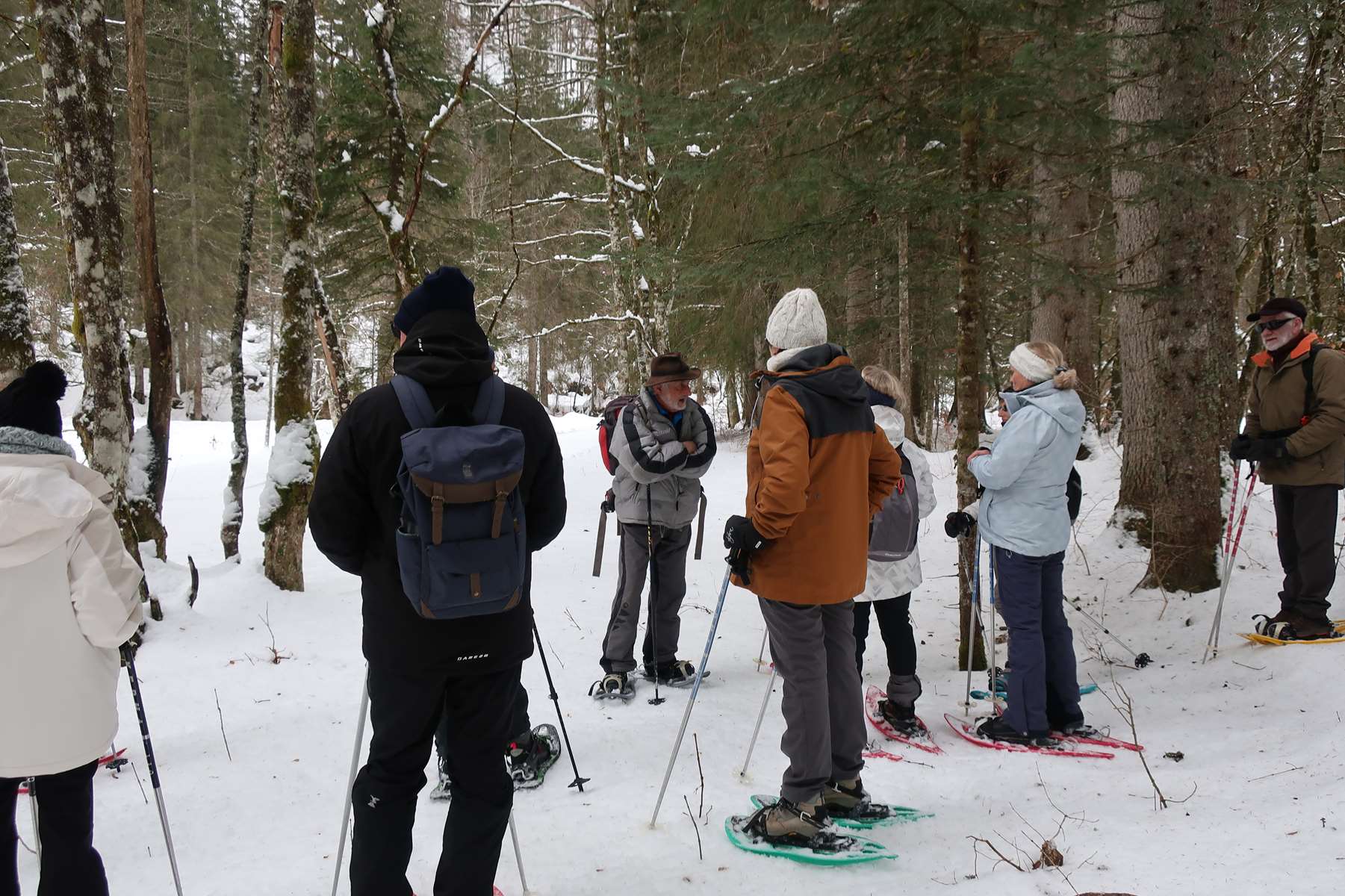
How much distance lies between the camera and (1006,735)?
13.3ft

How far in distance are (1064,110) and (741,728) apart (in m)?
4.36

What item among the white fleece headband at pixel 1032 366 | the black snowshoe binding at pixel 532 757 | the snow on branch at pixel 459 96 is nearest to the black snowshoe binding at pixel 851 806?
the black snowshoe binding at pixel 532 757

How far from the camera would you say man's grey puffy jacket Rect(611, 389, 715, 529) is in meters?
4.72

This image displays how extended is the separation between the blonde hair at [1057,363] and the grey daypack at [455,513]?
9.95 feet

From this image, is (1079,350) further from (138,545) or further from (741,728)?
(138,545)

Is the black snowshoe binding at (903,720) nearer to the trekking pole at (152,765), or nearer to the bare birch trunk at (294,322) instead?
the trekking pole at (152,765)

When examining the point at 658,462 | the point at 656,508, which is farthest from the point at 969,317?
the point at 656,508

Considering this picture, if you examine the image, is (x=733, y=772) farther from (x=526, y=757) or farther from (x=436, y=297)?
(x=436, y=297)

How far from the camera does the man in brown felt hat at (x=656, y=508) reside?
4750 millimetres

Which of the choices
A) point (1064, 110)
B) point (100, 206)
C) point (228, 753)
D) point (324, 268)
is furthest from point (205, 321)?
point (1064, 110)

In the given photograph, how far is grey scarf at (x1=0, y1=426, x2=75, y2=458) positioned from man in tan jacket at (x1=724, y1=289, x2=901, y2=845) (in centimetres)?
237

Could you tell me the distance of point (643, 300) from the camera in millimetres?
11750

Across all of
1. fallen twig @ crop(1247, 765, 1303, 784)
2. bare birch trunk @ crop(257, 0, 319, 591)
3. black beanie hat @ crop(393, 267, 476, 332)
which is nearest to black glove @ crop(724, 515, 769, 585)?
black beanie hat @ crop(393, 267, 476, 332)

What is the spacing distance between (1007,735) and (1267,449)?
2.68m
